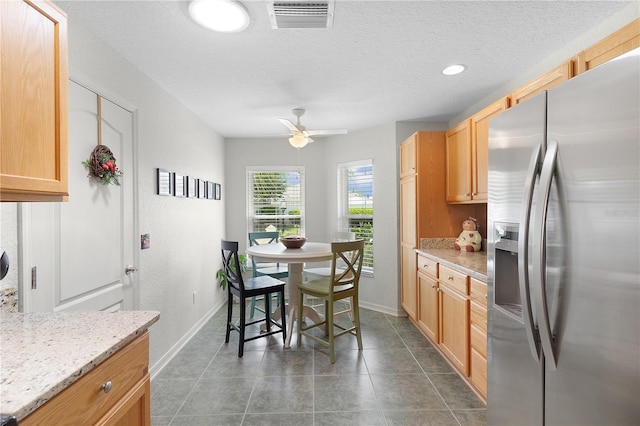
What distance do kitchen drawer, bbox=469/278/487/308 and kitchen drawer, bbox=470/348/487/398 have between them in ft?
1.21

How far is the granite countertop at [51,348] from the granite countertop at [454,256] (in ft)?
6.54

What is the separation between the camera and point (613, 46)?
4.62ft

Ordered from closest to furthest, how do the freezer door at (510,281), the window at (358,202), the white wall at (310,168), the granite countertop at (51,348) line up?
the granite countertop at (51,348) → the freezer door at (510,281) → the window at (358,202) → the white wall at (310,168)

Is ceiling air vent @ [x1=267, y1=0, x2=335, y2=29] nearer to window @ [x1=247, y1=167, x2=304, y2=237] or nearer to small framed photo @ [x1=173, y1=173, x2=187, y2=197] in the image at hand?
small framed photo @ [x1=173, y1=173, x2=187, y2=197]

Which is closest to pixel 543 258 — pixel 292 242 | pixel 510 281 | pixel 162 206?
pixel 510 281

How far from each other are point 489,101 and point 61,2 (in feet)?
11.1

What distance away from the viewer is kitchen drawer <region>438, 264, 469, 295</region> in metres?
2.24

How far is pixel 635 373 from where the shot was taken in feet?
2.78

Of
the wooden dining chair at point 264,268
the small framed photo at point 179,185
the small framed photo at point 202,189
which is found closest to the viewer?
the small framed photo at point 179,185

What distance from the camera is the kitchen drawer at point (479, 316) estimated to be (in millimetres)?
2012

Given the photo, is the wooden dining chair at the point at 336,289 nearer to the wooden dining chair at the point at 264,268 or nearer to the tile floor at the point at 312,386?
the tile floor at the point at 312,386

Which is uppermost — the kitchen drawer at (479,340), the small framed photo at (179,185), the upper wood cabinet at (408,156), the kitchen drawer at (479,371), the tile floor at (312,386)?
the upper wood cabinet at (408,156)

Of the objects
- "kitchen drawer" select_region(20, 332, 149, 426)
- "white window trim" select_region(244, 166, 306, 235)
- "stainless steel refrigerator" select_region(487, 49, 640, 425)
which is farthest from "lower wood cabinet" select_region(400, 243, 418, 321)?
"kitchen drawer" select_region(20, 332, 149, 426)

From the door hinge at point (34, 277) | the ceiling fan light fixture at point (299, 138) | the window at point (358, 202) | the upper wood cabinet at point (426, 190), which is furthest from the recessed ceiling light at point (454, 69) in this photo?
the door hinge at point (34, 277)
